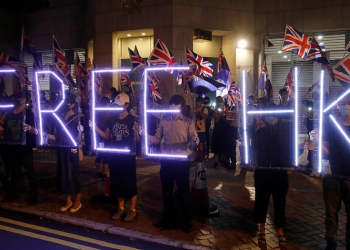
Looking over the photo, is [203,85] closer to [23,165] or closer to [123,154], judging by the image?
[123,154]

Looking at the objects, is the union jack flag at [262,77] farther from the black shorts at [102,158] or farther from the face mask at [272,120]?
the face mask at [272,120]

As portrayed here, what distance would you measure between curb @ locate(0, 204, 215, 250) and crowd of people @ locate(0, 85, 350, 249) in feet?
1.01

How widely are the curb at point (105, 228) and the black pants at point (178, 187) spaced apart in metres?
0.47

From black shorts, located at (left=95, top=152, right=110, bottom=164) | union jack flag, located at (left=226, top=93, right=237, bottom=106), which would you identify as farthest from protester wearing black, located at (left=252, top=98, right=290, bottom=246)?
union jack flag, located at (left=226, top=93, right=237, bottom=106)

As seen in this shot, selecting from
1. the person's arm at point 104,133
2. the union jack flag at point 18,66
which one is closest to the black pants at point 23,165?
the union jack flag at point 18,66

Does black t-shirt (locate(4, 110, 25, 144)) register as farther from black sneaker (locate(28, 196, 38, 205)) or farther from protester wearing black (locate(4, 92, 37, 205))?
black sneaker (locate(28, 196, 38, 205))

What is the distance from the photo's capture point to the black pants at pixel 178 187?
19.4ft

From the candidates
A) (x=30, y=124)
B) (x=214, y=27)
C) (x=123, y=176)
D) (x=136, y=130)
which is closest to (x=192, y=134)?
(x=136, y=130)

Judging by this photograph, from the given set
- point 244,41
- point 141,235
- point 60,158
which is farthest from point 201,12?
point 141,235

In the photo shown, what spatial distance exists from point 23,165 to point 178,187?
334 centimetres

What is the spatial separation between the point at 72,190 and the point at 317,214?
4527 mm

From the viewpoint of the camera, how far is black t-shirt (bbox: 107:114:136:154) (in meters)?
6.31

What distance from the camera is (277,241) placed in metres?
5.52

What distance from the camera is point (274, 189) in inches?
213
